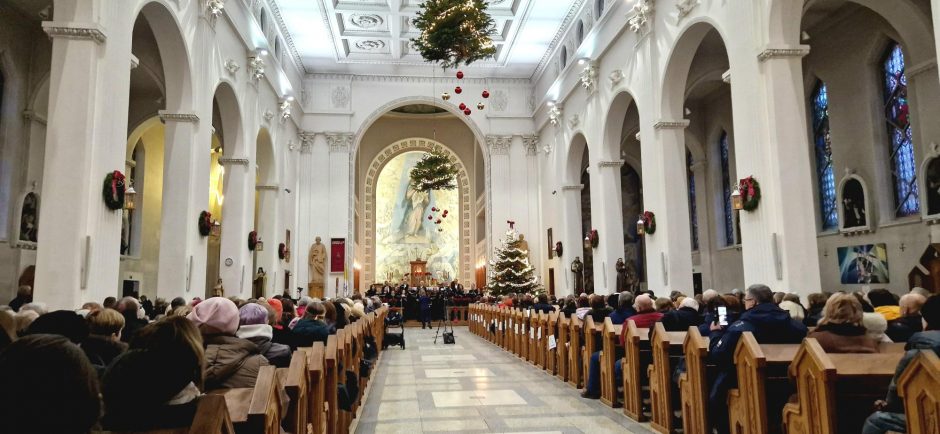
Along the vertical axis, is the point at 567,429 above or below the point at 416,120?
below

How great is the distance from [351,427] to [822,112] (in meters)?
12.4

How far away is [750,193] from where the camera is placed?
8.80 m

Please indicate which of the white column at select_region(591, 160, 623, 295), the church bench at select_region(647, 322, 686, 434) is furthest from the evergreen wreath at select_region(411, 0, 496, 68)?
the white column at select_region(591, 160, 623, 295)

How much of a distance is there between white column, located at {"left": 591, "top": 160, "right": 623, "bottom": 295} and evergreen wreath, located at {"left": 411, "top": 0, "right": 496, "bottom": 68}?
6.01m

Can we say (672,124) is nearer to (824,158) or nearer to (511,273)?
(824,158)

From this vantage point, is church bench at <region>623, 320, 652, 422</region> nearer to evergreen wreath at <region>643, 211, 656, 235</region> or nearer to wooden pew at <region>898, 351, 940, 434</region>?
wooden pew at <region>898, 351, 940, 434</region>

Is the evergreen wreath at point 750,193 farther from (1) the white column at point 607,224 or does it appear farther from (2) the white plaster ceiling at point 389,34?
(2) the white plaster ceiling at point 389,34

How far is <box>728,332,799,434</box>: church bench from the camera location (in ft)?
12.2

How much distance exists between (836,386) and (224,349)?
3.15 m

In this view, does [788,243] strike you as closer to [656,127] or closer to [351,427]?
[656,127]

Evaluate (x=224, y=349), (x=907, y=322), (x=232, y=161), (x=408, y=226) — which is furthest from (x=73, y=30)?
(x=408, y=226)

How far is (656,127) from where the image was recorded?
12.0 m

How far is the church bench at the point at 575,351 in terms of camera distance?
23.5 feet

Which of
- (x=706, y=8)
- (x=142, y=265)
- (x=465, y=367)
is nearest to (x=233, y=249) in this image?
(x=142, y=265)
